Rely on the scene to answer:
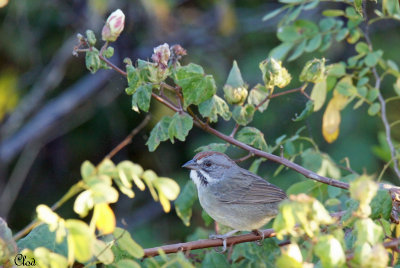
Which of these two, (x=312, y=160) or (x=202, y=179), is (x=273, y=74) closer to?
(x=312, y=160)

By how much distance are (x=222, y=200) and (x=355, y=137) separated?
263 cm

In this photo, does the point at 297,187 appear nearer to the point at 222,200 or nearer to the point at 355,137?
the point at 222,200

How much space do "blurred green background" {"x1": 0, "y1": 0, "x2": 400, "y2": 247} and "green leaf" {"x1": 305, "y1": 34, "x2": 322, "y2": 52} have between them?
102 inches

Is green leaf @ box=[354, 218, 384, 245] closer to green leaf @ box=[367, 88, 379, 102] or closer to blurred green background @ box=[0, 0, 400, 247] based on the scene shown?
green leaf @ box=[367, 88, 379, 102]

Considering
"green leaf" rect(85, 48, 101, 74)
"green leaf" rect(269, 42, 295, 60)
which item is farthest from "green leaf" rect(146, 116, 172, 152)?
"green leaf" rect(269, 42, 295, 60)

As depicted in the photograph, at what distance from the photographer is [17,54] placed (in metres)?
7.16

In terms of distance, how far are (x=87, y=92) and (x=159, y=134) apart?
4.36 m

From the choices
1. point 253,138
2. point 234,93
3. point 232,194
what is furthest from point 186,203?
point 234,93

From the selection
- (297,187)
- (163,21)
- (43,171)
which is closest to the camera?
(297,187)

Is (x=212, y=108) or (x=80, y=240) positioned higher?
(x=80, y=240)

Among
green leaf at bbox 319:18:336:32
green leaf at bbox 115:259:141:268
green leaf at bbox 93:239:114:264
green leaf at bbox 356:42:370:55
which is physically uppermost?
green leaf at bbox 93:239:114:264

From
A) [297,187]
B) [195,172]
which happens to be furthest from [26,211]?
[297,187]

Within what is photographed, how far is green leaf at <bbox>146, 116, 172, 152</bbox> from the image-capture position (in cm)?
305

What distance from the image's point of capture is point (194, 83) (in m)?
2.96
